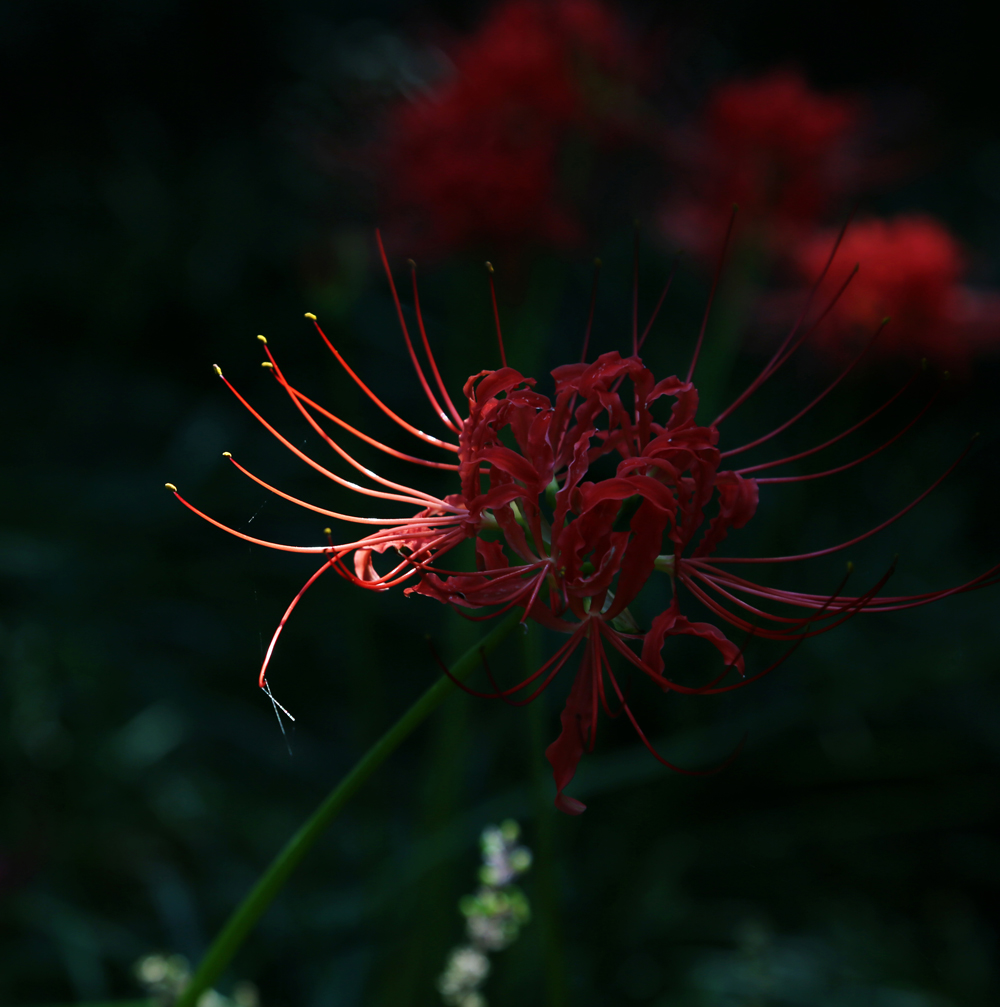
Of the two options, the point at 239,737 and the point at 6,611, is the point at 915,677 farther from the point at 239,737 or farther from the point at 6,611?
the point at 6,611

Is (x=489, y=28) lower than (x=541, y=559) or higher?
higher

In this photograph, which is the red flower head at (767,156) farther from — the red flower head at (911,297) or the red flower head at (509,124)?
the red flower head at (509,124)

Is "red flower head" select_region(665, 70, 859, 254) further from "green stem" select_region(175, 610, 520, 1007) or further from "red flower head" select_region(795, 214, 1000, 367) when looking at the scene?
"green stem" select_region(175, 610, 520, 1007)

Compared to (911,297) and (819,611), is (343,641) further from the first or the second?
(819,611)

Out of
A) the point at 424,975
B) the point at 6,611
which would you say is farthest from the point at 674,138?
the point at 6,611

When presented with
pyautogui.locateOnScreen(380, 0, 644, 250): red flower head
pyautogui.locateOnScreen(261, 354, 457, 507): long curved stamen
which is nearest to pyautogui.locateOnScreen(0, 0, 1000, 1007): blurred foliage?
pyautogui.locateOnScreen(380, 0, 644, 250): red flower head

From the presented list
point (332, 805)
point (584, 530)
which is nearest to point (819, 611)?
point (584, 530)
